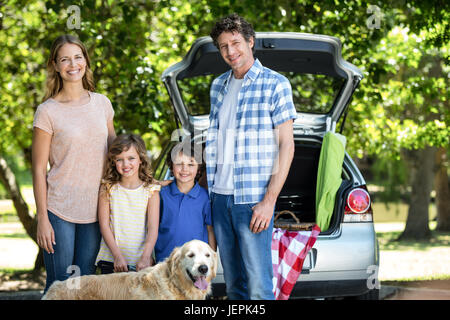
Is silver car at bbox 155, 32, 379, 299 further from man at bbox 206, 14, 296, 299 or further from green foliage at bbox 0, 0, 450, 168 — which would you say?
green foliage at bbox 0, 0, 450, 168

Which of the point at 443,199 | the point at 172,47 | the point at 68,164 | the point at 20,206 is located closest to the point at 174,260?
the point at 68,164

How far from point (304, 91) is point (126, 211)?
4430mm

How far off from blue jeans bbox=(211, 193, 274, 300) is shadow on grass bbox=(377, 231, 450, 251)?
10025 millimetres

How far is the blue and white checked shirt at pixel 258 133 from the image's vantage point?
318 centimetres

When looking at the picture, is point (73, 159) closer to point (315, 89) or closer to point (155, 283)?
point (155, 283)

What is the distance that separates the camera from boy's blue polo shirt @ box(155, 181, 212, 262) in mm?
3662

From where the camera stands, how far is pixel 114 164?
3.50 metres

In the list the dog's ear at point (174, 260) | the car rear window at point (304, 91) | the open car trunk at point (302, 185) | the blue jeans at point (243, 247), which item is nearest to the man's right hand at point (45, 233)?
the dog's ear at point (174, 260)

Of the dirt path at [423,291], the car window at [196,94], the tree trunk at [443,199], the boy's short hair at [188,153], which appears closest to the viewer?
the boy's short hair at [188,153]

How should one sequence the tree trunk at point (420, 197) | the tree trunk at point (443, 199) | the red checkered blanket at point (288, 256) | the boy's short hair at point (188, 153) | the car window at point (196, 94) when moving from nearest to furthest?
the boy's short hair at point (188, 153)
the red checkered blanket at point (288, 256)
the car window at point (196, 94)
the tree trunk at point (420, 197)
the tree trunk at point (443, 199)

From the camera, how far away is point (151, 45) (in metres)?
8.80

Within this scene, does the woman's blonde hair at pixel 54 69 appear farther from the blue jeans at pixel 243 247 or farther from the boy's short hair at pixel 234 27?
the blue jeans at pixel 243 247

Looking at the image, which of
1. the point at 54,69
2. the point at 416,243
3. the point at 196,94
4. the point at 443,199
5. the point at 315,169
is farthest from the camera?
the point at 443,199
